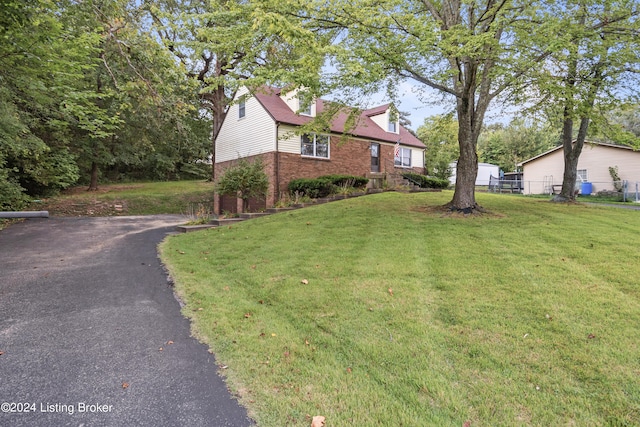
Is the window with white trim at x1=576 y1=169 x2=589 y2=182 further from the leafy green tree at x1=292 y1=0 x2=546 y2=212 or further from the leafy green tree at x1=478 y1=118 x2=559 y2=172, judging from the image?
the leafy green tree at x1=292 y1=0 x2=546 y2=212

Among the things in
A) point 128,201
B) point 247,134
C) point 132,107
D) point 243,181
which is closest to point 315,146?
point 247,134

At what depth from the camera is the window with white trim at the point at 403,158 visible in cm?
2215

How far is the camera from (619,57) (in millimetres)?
8680

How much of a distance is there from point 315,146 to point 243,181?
5646 millimetres

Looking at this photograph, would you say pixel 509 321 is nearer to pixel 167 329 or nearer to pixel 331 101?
pixel 167 329

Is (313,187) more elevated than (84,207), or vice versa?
(313,187)

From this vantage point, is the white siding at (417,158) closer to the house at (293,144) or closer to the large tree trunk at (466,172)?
the house at (293,144)

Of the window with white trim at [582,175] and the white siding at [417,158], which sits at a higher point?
the white siding at [417,158]

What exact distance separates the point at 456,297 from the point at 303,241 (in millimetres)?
4029

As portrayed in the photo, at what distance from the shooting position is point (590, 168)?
2445 cm

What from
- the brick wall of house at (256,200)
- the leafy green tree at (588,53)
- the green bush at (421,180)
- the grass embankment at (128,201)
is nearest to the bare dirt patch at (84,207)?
the grass embankment at (128,201)

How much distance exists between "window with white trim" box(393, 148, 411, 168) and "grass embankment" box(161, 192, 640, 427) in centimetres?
1512

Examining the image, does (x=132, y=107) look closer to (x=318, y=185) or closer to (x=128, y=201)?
(x=128, y=201)

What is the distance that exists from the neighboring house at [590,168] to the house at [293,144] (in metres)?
12.7
